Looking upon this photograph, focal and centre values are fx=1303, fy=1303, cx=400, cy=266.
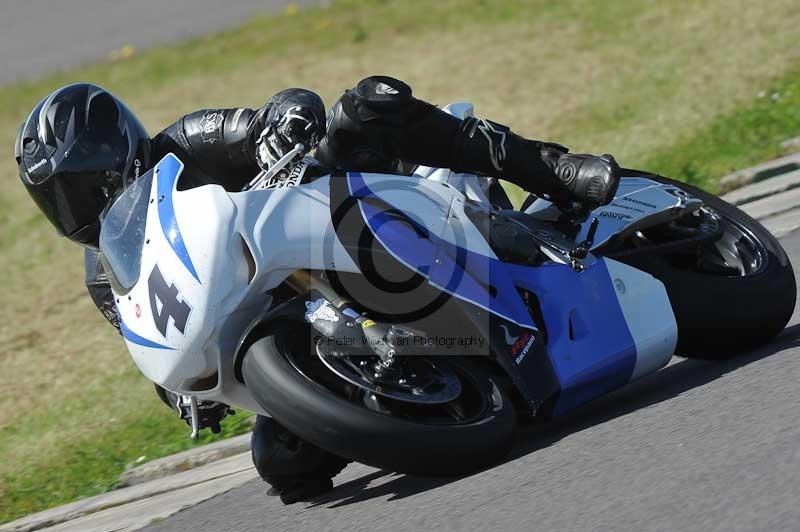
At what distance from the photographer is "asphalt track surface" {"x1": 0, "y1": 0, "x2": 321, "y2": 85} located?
15.2 meters

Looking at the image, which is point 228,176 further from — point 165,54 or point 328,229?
point 165,54

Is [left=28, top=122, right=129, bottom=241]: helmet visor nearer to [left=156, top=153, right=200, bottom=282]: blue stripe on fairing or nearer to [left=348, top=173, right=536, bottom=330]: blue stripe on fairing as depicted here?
[left=156, top=153, right=200, bottom=282]: blue stripe on fairing

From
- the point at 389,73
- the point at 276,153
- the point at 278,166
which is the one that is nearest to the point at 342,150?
the point at 276,153

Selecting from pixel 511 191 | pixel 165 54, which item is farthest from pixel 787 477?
pixel 165 54

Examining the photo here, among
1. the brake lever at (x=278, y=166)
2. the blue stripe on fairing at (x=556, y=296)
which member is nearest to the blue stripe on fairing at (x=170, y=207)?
the brake lever at (x=278, y=166)

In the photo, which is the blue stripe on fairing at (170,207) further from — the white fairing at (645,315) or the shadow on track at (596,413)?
the white fairing at (645,315)

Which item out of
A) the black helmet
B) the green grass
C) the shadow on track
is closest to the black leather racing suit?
the shadow on track

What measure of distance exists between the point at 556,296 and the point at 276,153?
1017 millimetres

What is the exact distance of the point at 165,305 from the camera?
12.3ft

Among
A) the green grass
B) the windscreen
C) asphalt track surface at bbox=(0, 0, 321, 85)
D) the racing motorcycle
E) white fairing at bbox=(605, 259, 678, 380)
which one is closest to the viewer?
the racing motorcycle

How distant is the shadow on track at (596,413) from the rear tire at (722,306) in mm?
67

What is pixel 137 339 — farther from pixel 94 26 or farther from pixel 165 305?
pixel 94 26

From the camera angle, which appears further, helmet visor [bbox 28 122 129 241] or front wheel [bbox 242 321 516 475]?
helmet visor [bbox 28 122 129 241]

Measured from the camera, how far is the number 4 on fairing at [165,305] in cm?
373
